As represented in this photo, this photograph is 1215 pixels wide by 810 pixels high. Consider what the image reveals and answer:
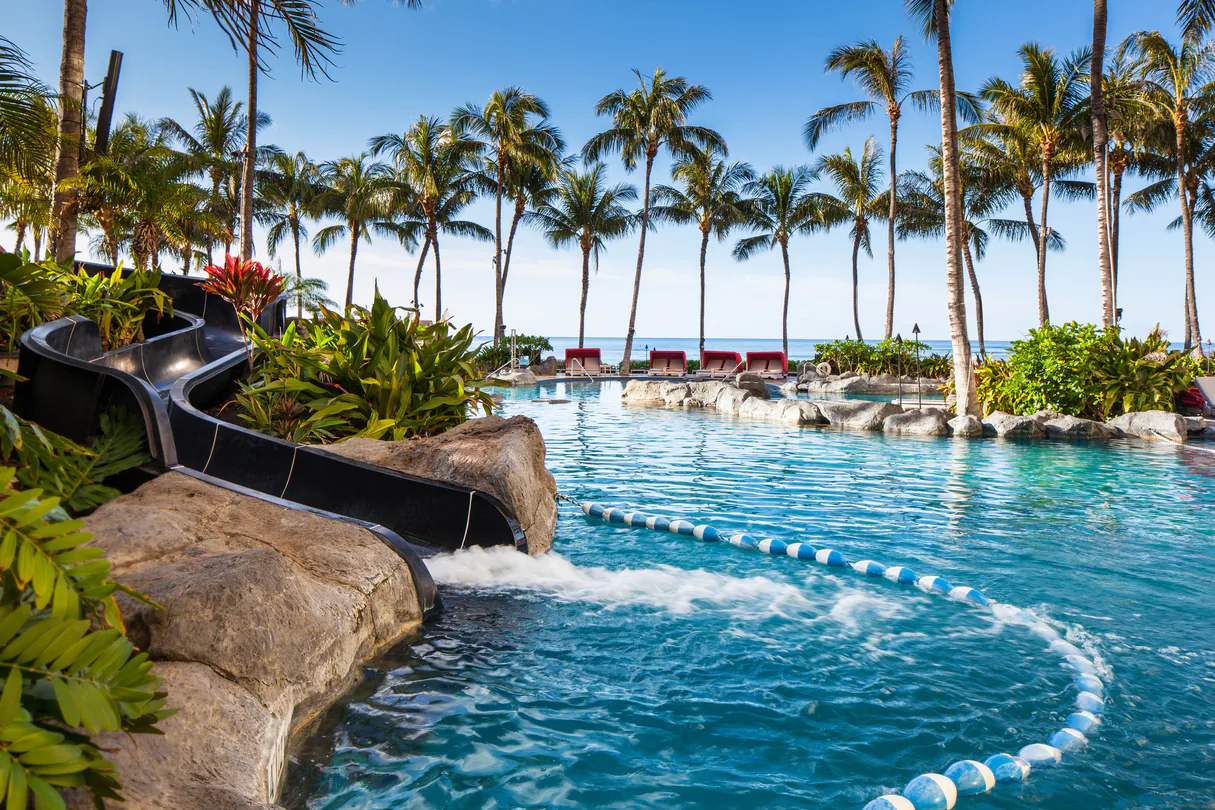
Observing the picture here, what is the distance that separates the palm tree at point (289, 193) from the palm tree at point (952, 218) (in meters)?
31.8

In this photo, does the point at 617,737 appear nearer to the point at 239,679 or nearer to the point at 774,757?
the point at 774,757

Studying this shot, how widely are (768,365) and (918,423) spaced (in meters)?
17.1

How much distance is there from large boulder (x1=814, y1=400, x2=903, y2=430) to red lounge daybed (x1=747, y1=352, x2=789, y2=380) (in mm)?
14653

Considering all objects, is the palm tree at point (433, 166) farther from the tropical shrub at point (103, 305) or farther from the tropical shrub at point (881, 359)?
the tropical shrub at point (103, 305)

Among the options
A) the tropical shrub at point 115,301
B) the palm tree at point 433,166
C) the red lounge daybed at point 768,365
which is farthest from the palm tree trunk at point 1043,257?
the tropical shrub at point 115,301

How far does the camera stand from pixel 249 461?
5.12 m

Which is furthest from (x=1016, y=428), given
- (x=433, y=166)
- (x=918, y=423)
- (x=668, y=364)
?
(x=433, y=166)

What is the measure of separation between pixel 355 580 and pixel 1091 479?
918 cm

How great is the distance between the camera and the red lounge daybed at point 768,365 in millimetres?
30172

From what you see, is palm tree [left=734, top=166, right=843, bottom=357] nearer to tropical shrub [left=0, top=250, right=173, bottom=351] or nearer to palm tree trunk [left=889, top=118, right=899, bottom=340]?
palm tree trunk [left=889, top=118, right=899, bottom=340]

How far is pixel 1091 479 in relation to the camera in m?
8.94

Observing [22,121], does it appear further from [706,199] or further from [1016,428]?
[706,199]

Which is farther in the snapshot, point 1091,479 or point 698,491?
point 1091,479

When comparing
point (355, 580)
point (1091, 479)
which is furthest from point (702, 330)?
point (355, 580)
